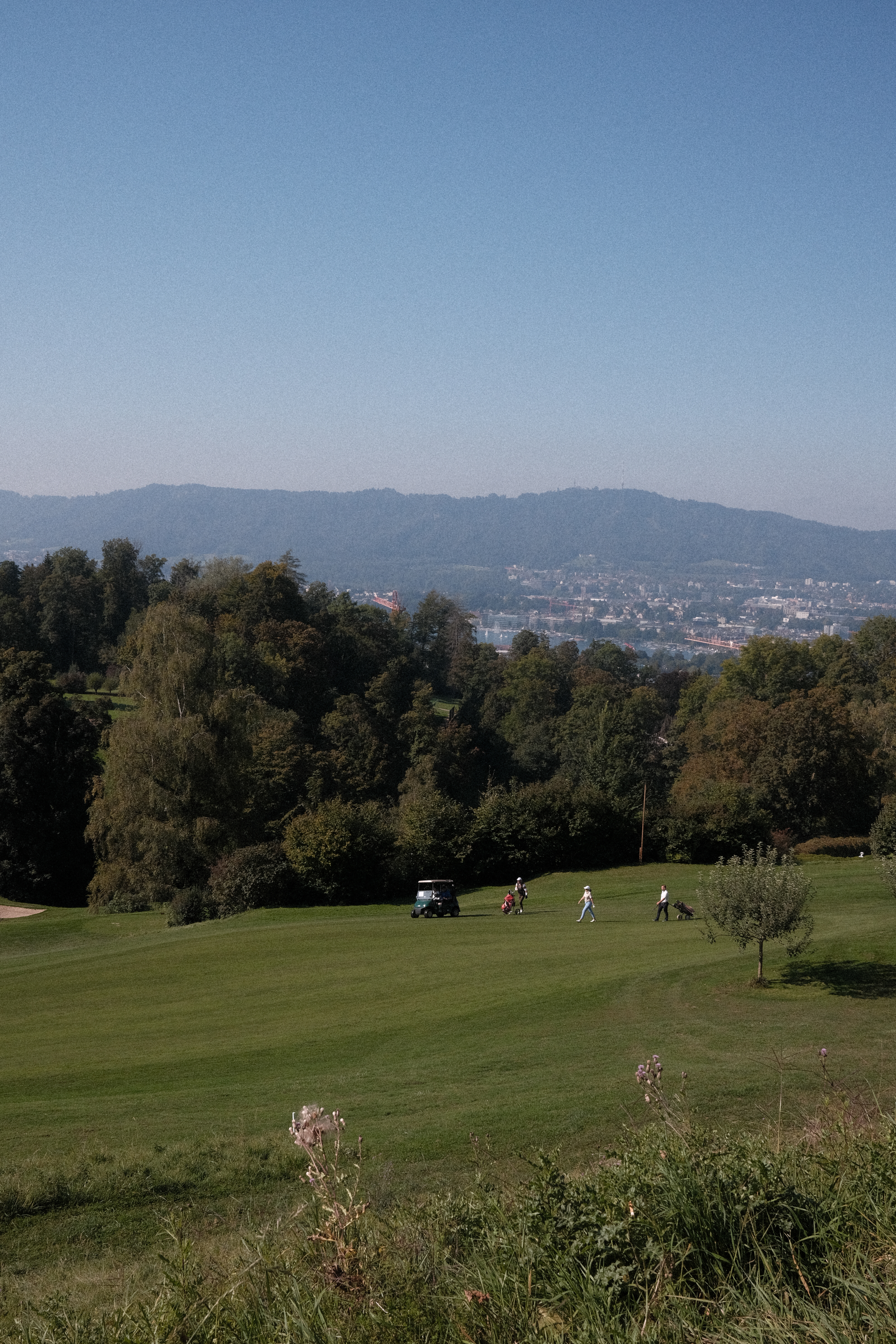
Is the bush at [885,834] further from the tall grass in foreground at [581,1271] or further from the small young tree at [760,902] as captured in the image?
the tall grass in foreground at [581,1271]

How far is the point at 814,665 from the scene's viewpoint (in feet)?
297

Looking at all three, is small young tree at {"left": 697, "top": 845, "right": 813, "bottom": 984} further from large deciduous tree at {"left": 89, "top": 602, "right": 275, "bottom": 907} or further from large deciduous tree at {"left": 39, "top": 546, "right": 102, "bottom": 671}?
large deciduous tree at {"left": 39, "top": 546, "right": 102, "bottom": 671}

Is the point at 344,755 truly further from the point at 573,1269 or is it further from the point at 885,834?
the point at 573,1269

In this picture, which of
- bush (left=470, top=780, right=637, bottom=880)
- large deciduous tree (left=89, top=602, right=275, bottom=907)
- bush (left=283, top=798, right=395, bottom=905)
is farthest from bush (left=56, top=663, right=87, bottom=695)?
bush (left=470, top=780, right=637, bottom=880)

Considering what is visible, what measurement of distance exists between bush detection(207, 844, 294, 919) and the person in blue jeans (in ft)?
44.9

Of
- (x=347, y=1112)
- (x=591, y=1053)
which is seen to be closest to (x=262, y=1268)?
(x=347, y=1112)

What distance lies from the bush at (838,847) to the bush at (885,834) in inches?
274

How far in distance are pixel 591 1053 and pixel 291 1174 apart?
269 inches

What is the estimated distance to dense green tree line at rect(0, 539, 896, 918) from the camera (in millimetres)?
44781

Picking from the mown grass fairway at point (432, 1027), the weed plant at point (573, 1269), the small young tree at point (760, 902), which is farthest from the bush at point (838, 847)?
the weed plant at point (573, 1269)

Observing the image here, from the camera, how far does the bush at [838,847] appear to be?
165 feet

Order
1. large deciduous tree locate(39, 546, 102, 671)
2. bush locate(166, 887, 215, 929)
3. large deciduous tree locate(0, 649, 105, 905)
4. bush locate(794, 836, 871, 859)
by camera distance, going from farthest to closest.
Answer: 1. large deciduous tree locate(39, 546, 102, 671)
2. large deciduous tree locate(0, 649, 105, 905)
3. bush locate(794, 836, 871, 859)
4. bush locate(166, 887, 215, 929)

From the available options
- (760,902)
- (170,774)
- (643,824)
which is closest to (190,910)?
(170,774)

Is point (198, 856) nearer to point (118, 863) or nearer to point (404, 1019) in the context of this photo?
point (118, 863)
